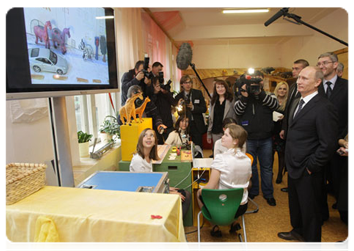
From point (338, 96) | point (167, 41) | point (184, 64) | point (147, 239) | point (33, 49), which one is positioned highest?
point (167, 41)

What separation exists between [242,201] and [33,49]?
1634 mm

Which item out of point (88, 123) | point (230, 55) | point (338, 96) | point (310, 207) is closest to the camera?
point (310, 207)

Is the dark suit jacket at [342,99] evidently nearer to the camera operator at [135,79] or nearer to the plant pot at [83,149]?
the camera operator at [135,79]

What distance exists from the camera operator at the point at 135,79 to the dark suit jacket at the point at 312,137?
4.50 ft

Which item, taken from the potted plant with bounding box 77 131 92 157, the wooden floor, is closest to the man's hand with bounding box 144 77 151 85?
the potted plant with bounding box 77 131 92 157

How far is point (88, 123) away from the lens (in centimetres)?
275

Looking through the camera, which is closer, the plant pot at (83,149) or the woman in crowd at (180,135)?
the plant pot at (83,149)

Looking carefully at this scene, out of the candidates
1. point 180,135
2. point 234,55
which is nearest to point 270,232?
point 180,135

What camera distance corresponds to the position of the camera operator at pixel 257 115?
96.2 inches

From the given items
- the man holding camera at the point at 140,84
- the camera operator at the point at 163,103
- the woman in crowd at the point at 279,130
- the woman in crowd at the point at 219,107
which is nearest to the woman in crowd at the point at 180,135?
the camera operator at the point at 163,103

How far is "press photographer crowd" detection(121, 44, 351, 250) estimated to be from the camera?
1.66 m

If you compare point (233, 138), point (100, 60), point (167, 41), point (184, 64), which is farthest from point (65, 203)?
point (167, 41)

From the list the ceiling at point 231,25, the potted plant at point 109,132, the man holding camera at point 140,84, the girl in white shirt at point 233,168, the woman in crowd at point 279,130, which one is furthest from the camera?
the ceiling at point 231,25
